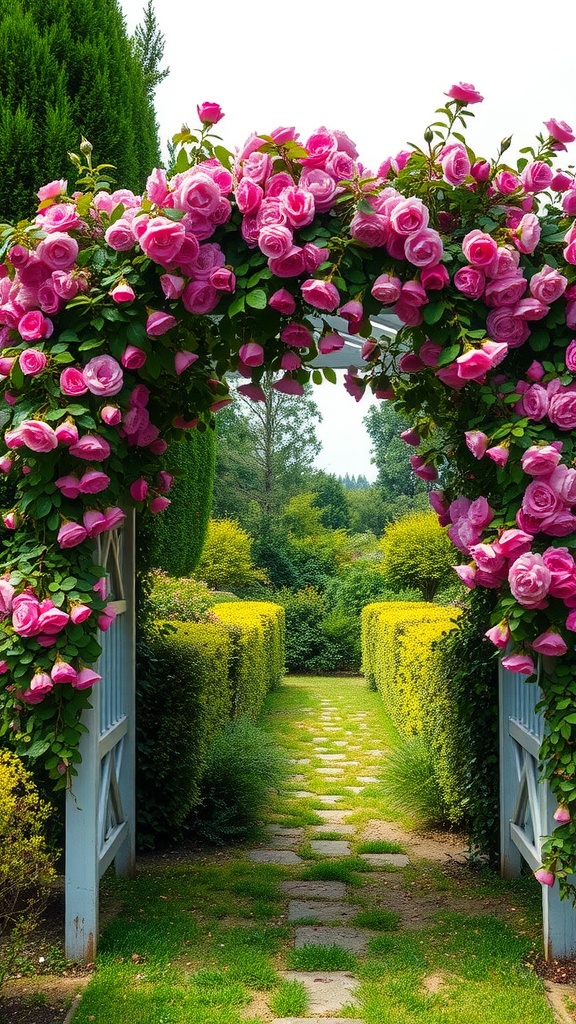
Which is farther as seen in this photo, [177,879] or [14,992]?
[177,879]

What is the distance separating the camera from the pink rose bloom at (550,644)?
3.04 meters

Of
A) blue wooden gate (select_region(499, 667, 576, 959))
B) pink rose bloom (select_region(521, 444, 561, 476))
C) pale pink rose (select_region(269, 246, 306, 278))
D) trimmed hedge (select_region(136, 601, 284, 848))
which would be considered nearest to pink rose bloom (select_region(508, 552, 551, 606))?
pink rose bloom (select_region(521, 444, 561, 476))

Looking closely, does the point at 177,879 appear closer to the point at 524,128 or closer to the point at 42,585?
the point at 42,585

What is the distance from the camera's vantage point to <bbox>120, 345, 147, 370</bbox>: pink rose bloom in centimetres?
331

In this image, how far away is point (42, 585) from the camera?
3387mm

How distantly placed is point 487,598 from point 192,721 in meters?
1.81

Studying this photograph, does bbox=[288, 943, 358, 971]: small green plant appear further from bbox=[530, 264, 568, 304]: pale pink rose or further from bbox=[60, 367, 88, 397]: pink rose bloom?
bbox=[530, 264, 568, 304]: pale pink rose

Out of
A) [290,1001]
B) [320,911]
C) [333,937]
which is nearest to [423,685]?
[320,911]

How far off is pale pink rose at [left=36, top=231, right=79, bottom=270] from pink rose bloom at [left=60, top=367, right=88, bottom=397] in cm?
38

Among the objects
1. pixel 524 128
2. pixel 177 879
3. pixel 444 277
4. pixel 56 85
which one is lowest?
pixel 177 879

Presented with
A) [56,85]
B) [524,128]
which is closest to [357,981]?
[524,128]

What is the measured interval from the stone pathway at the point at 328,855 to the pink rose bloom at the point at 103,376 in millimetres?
2259

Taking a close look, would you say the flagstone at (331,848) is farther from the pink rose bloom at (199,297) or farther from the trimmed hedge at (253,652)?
the pink rose bloom at (199,297)

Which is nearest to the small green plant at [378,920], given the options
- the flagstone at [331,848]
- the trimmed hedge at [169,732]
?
the flagstone at [331,848]
